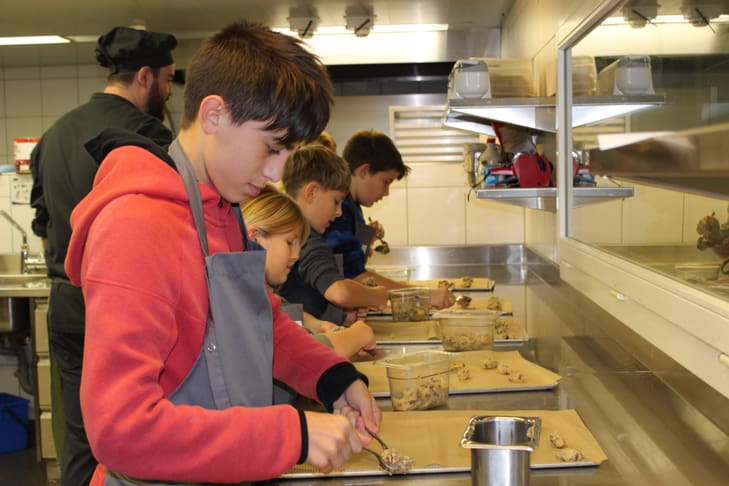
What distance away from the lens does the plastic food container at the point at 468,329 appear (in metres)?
1.83

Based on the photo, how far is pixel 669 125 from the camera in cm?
108

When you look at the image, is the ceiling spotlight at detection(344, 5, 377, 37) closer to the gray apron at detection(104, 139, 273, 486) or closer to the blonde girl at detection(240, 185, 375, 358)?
the blonde girl at detection(240, 185, 375, 358)

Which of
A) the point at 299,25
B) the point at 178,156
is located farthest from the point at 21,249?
the point at 178,156

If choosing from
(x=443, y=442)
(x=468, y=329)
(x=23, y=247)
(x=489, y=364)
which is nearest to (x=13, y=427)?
(x=23, y=247)

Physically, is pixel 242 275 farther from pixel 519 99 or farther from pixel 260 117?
pixel 519 99

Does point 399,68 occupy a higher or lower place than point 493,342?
higher

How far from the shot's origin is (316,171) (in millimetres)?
2090

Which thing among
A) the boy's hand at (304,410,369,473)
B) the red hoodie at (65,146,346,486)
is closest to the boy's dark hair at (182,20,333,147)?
the red hoodie at (65,146,346,486)

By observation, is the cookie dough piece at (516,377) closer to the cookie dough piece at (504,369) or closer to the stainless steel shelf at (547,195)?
the cookie dough piece at (504,369)

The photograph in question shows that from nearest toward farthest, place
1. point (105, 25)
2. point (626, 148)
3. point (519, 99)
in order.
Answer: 1. point (626, 148)
2. point (519, 99)
3. point (105, 25)

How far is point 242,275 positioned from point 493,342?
107cm

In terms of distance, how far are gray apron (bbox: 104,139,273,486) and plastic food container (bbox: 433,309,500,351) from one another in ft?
3.02

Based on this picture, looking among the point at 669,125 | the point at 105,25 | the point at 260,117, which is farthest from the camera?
the point at 105,25

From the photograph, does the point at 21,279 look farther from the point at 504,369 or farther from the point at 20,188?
the point at 504,369
